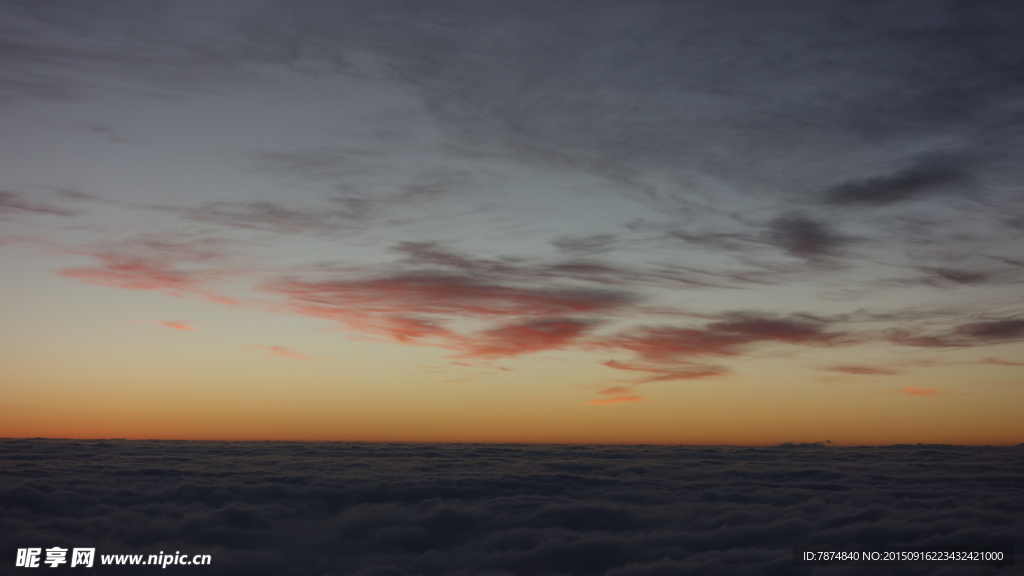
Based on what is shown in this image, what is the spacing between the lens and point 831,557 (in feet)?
189

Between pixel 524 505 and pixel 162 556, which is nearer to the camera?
pixel 162 556

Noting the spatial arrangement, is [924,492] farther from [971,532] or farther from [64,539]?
[64,539]

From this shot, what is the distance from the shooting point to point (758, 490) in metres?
94.3

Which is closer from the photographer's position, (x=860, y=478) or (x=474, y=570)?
(x=474, y=570)

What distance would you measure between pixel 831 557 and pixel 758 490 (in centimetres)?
3800

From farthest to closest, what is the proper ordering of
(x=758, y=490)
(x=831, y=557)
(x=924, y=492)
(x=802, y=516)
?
(x=758, y=490)
(x=924, y=492)
(x=802, y=516)
(x=831, y=557)

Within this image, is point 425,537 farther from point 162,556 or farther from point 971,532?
point 971,532

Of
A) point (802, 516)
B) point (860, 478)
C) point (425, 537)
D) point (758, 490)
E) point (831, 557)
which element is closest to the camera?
point (831, 557)

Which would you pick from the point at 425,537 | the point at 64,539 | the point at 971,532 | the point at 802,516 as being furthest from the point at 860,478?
the point at 64,539

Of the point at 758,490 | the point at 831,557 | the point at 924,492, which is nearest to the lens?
the point at 831,557

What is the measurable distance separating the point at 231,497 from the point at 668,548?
58.8m

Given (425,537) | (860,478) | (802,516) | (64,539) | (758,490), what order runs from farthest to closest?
1. (860,478)
2. (758,490)
3. (425,537)
4. (802,516)
5. (64,539)

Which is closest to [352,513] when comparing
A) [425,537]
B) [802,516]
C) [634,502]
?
[425,537]

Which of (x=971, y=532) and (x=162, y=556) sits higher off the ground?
(x=971, y=532)
